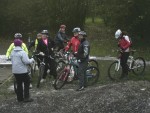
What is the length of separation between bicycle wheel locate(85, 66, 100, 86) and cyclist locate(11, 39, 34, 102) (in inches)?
129

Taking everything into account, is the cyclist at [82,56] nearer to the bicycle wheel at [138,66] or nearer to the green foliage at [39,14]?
the bicycle wheel at [138,66]

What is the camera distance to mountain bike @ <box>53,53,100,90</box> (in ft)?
43.5

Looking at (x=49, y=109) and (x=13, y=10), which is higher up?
(x=13, y=10)

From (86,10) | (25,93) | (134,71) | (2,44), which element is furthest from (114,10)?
(25,93)

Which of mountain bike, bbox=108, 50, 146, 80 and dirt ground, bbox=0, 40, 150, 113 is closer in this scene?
dirt ground, bbox=0, 40, 150, 113

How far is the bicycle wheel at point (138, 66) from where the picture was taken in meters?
15.7

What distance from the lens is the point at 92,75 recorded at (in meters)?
14.3

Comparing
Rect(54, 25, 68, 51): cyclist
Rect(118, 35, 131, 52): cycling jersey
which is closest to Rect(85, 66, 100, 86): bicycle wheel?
Rect(118, 35, 131, 52): cycling jersey

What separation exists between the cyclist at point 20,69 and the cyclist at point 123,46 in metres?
4.46

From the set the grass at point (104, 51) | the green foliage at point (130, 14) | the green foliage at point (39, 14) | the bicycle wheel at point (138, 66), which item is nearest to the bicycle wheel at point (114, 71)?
the grass at point (104, 51)

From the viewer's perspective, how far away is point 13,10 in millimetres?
29188

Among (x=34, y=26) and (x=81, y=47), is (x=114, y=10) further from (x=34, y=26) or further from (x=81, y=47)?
(x=81, y=47)

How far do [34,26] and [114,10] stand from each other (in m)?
6.95

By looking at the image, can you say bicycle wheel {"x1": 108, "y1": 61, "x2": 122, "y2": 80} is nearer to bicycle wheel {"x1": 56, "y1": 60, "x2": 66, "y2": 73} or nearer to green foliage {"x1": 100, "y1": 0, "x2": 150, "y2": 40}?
bicycle wheel {"x1": 56, "y1": 60, "x2": 66, "y2": 73}
